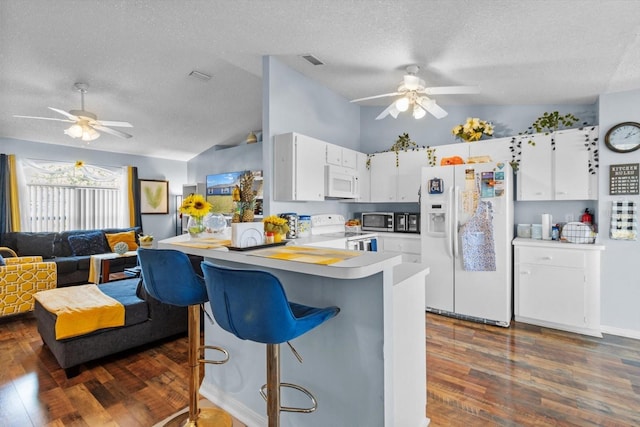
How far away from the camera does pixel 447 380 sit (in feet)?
7.79

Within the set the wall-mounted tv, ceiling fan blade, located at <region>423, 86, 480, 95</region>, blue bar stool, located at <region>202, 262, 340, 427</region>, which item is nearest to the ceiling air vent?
ceiling fan blade, located at <region>423, 86, 480, 95</region>

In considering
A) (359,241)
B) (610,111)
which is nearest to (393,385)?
(359,241)

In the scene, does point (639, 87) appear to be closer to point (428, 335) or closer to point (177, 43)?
point (428, 335)

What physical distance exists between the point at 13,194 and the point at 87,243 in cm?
134

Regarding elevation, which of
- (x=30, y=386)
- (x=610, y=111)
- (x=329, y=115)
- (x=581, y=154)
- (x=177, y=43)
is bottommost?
(x=30, y=386)

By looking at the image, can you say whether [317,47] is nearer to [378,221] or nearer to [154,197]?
[378,221]

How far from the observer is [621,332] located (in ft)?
10.5

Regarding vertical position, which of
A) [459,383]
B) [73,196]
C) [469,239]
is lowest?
[459,383]

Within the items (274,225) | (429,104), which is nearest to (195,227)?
(274,225)

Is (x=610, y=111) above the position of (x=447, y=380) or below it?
above

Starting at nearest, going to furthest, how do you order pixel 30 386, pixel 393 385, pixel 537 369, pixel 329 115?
1. pixel 393 385
2. pixel 30 386
3. pixel 537 369
4. pixel 329 115

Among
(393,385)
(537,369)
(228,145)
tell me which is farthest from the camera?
(228,145)

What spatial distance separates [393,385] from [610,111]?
3.65 metres

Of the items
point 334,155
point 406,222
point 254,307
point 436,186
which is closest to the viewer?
point 254,307
